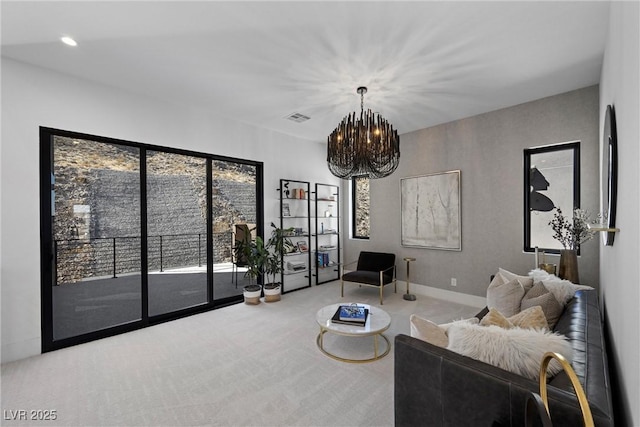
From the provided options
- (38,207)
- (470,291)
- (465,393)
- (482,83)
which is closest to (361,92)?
(482,83)

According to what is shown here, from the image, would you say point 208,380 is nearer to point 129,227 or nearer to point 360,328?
point 360,328

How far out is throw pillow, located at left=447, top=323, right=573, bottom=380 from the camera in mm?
1248

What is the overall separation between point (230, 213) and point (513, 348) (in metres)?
4.00

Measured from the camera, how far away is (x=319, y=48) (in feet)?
8.20

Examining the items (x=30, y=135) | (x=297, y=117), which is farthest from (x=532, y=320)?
(x=30, y=135)

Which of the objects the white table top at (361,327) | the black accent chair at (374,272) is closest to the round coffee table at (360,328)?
the white table top at (361,327)

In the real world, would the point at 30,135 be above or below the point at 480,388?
above

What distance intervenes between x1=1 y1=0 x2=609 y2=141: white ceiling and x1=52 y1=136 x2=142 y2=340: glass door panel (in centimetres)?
89

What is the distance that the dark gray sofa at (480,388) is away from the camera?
1027 mm

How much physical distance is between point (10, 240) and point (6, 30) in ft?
6.09

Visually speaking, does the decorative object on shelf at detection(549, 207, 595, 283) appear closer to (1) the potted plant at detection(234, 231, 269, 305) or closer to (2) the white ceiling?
(2) the white ceiling

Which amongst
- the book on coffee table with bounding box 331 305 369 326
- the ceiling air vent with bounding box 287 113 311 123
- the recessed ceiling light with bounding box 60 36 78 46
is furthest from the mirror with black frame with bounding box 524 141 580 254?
the recessed ceiling light with bounding box 60 36 78 46

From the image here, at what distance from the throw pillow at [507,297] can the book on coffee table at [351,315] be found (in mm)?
1221

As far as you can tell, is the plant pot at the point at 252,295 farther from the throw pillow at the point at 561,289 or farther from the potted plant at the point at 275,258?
the throw pillow at the point at 561,289
